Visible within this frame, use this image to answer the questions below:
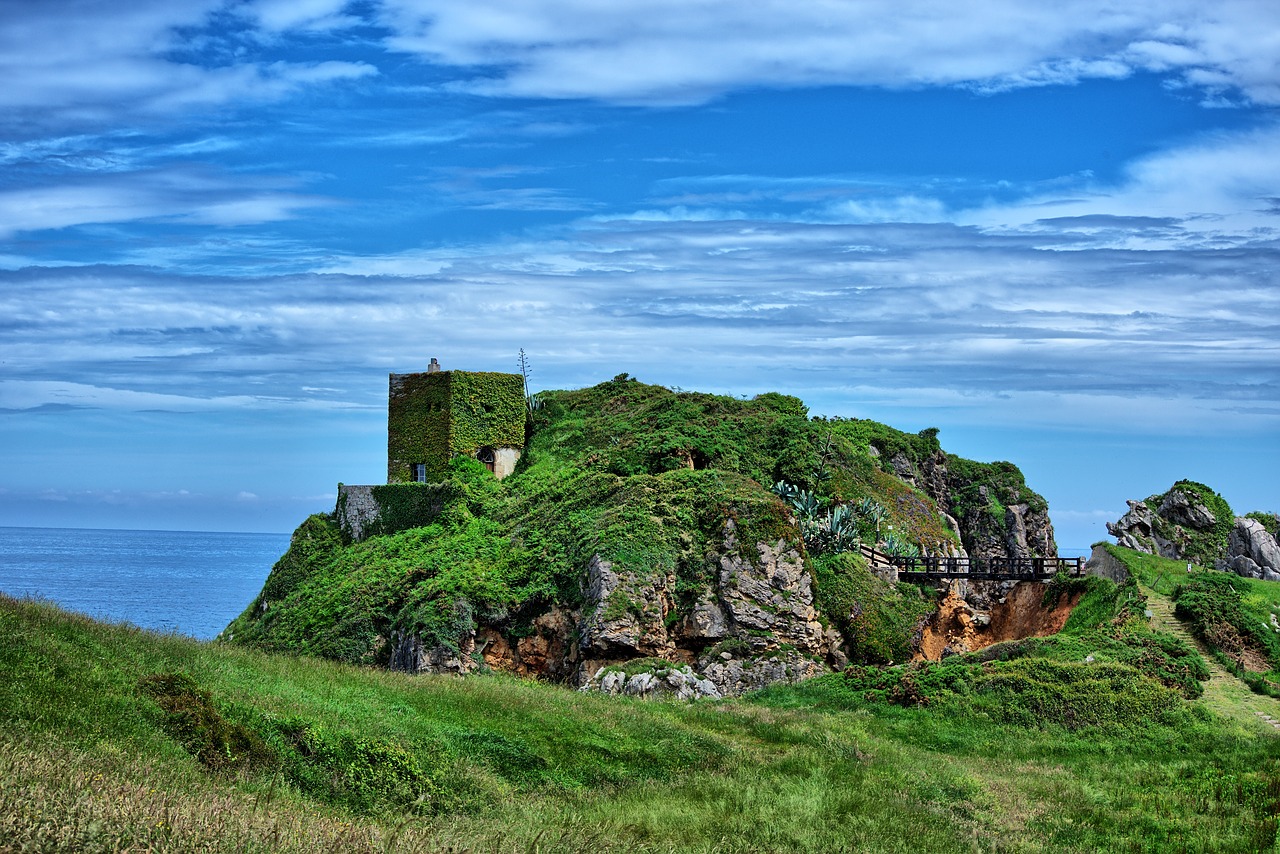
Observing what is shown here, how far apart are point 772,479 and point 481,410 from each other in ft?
44.8

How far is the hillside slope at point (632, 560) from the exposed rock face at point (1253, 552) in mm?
11514

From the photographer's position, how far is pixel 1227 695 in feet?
101

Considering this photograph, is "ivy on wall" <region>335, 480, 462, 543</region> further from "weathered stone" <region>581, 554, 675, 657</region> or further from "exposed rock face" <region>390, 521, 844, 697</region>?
"weathered stone" <region>581, 554, 675, 657</region>

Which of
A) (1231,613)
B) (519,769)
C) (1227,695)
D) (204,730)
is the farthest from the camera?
(1231,613)

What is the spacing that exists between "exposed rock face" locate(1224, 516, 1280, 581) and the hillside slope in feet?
37.8

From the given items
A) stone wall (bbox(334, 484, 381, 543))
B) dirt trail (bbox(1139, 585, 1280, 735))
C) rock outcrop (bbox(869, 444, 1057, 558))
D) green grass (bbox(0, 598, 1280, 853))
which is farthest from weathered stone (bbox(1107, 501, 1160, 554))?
stone wall (bbox(334, 484, 381, 543))

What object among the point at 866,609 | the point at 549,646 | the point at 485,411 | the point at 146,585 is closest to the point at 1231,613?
the point at 866,609

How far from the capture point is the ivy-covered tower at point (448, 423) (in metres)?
49.8

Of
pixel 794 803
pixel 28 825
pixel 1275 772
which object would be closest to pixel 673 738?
pixel 794 803

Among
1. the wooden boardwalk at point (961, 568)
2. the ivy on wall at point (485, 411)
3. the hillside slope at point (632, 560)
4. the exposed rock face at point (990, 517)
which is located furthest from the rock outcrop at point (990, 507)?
the ivy on wall at point (485, 411)

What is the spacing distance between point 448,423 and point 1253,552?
35.7 meters

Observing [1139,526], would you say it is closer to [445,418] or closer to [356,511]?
[445,418]

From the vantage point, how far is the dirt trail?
29156mm

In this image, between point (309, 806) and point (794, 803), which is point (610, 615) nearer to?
point (794, 803)
